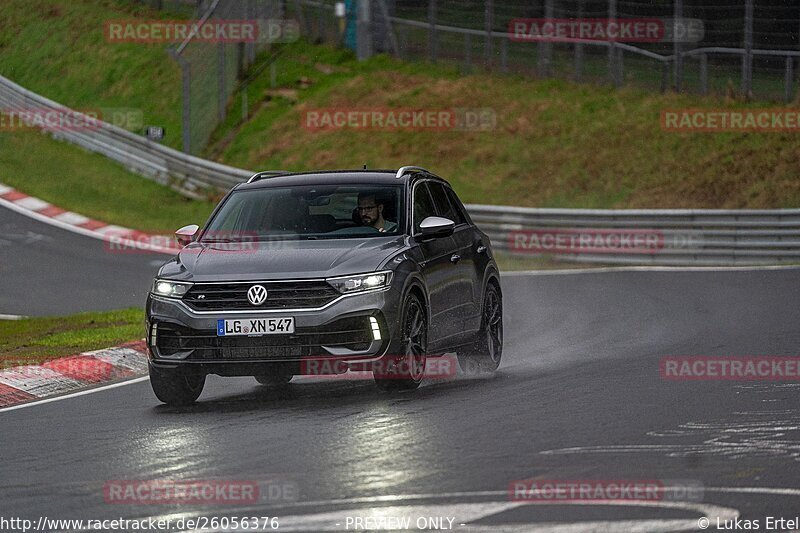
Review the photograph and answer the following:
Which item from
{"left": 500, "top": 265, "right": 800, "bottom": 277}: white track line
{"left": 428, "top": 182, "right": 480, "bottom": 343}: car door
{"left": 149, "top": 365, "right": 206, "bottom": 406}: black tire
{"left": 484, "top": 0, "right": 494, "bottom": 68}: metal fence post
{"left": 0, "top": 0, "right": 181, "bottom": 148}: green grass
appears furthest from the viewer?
{"left": 0, "top": 0, "right": 181, "bottom": 148}: green grass

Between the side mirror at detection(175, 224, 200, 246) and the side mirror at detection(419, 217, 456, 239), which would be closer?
the side mirror at detection(419, 217, 456, 239)

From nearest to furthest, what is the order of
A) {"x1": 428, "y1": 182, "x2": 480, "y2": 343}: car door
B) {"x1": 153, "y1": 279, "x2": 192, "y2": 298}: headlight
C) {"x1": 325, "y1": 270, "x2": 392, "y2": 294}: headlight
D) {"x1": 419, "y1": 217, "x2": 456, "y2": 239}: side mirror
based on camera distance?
1. {"x1": 325, "y1": 270, "x2": 392, "y2": 294}: headlight
2. {"x1": 153, "y1": 279, "x2": 192, "y2": 298}: headlight
3. {"x1": 419, "y1": 217, "x2": 456, "y2": 239}: side mirror
4. {"x1": 428, "y1": 182, "x2": 480, "y2": 343}: car door

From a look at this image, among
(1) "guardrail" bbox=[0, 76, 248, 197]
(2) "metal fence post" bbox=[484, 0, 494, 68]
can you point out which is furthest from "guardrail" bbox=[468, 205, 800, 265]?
(2) "metal fence post" bbox=[484, 0, 494, 68]

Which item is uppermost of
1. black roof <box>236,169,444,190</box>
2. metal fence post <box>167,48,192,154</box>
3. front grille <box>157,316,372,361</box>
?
black roof <box>236,169,444,190</box>

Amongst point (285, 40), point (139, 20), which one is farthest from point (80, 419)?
point (139, 20)

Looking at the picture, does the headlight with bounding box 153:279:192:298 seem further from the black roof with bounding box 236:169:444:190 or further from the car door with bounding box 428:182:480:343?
the car door with bounding box 428:182:480:343

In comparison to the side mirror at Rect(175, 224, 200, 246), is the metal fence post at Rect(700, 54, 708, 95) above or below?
below

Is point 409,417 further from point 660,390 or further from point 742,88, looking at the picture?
point 742,88

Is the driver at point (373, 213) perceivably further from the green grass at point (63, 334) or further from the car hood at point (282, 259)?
the green grass at point (63, 334)

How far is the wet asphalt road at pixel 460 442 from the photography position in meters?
6.75

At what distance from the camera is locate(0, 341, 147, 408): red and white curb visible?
12.0 metres

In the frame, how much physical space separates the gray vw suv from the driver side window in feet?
0.06

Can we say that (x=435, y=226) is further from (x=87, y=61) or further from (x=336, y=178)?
(x=87, y=61)

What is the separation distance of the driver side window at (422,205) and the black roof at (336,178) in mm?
132
